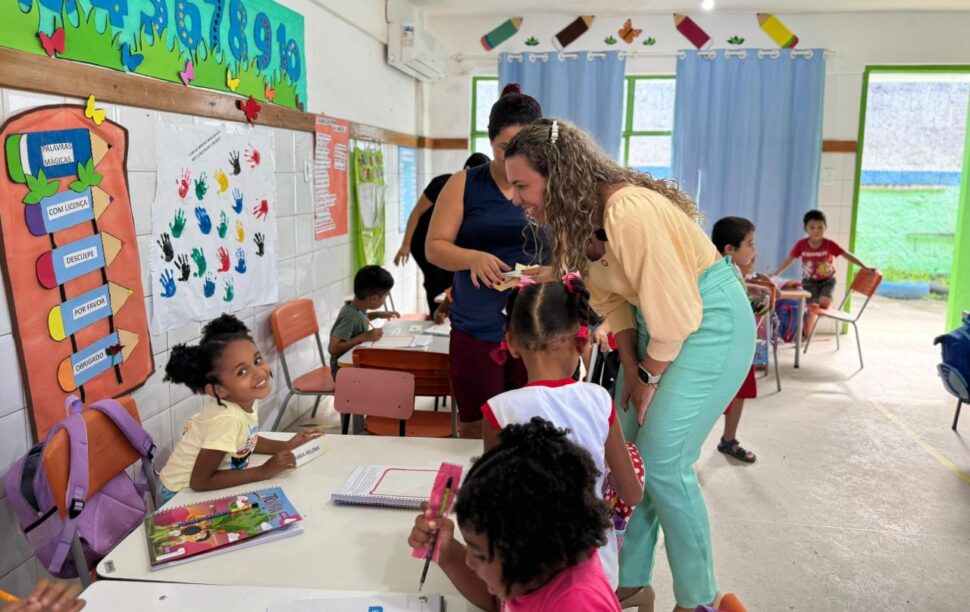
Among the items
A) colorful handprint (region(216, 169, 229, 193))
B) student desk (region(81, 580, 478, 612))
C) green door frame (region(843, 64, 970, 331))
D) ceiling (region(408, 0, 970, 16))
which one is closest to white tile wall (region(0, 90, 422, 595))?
colorful handprint (region(216, 169, 229, 193))

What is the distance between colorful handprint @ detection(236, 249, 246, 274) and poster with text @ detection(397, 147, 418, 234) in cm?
280

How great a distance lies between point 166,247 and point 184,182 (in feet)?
0.97

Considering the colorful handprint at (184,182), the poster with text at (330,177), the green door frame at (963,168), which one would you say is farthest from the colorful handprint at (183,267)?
the green door frame at (963,168)

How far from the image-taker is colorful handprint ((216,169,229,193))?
9.91 ft

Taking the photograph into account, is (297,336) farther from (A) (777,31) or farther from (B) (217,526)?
(A) (777,31)

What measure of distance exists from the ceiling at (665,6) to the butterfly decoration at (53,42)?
4.42 m

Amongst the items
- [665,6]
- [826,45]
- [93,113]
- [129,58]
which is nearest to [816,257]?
[826,45]

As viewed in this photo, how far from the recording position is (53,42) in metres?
1.99

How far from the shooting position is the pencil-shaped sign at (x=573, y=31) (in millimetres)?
6500

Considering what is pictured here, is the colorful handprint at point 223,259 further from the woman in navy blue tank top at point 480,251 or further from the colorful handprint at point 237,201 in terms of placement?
the woman in navy blue tank top at point 480,251

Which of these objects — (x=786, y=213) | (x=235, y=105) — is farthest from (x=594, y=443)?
(x=786, y=213)

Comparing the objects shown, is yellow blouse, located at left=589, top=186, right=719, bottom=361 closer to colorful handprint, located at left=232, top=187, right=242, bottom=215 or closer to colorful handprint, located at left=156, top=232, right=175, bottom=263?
colorful handprint, located at left=156, top=232, right=175, bottom=263

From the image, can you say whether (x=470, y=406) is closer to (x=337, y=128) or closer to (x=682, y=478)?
(x=682, y=478)

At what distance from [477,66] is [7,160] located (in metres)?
5.40
